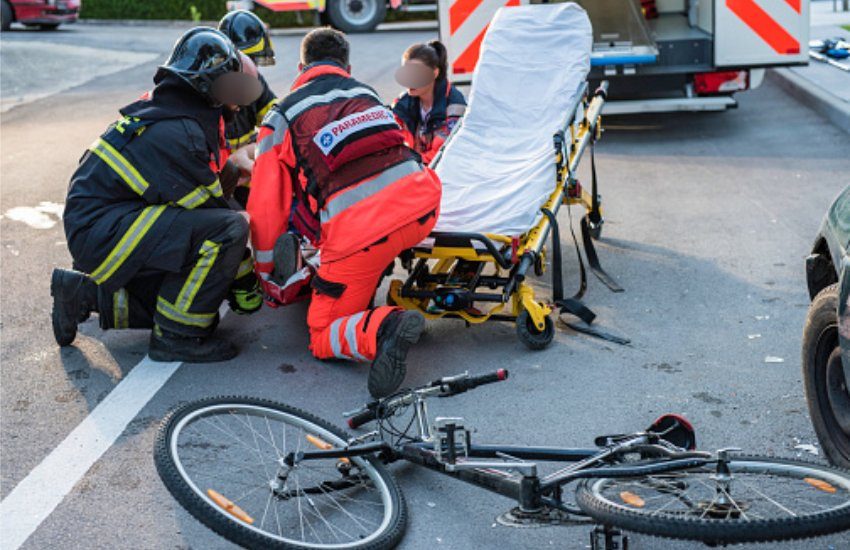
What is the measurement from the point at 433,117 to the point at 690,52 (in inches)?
173

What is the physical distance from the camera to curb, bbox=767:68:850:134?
10952mm

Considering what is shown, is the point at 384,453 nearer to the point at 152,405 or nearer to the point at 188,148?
the point at 152,405

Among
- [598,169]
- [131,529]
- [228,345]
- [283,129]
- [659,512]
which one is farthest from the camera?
[598,169]

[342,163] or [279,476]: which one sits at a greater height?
[342,163]

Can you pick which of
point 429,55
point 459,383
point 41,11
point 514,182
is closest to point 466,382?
point 459,383

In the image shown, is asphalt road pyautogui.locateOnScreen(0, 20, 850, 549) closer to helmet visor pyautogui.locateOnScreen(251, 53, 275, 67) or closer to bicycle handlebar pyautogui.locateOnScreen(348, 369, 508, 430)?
bicycle handlebar pyautogui.locateOnScreen(348, 369, 508, 430)

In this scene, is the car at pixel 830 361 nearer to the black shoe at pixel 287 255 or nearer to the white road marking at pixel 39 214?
the black shoe at pixel 287 255

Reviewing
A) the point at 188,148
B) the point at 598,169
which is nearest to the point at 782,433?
the point at 188,148

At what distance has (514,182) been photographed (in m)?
6.54

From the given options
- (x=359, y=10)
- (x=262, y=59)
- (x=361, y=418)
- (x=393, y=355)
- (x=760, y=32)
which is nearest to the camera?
(x=361, y=418)

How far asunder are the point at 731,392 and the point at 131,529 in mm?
2619

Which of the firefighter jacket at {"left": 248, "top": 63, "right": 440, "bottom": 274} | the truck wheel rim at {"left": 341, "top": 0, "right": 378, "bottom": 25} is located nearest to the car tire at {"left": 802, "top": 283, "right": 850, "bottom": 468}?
the firefighter jacket at {"left": 248, "top": 63, "right": 440, "bottom": 274}

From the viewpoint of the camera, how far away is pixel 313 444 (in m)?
4.27

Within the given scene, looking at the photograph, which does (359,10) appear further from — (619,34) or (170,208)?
(170,208)
